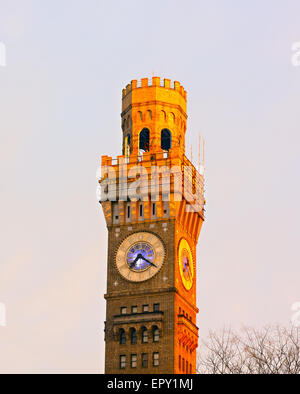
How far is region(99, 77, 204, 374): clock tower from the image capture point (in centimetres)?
11056

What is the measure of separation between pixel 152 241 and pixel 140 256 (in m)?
2.08

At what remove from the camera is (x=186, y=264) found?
116 m

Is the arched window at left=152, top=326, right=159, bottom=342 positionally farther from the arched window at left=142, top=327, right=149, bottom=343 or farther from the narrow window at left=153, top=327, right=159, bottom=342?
the arched window at left=142, top=327, right=149, bottom=343

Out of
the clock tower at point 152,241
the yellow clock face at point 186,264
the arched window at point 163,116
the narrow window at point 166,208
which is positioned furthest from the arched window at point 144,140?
the yellow clock face at point 186,264

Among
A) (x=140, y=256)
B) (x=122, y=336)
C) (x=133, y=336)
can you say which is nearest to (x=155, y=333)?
(x=133, y=336)

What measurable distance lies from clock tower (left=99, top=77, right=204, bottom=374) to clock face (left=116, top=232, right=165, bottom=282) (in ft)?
0.34

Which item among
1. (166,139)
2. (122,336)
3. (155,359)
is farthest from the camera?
(166,139)

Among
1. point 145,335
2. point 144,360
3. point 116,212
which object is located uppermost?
point 116,212

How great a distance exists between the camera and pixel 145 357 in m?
110

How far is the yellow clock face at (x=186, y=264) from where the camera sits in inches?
4523

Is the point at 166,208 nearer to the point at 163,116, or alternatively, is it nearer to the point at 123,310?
the point at 123,310

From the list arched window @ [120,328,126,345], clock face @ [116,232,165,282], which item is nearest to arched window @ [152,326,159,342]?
arched window @ [120,328,126,345]

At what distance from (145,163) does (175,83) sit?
12.0 meters
